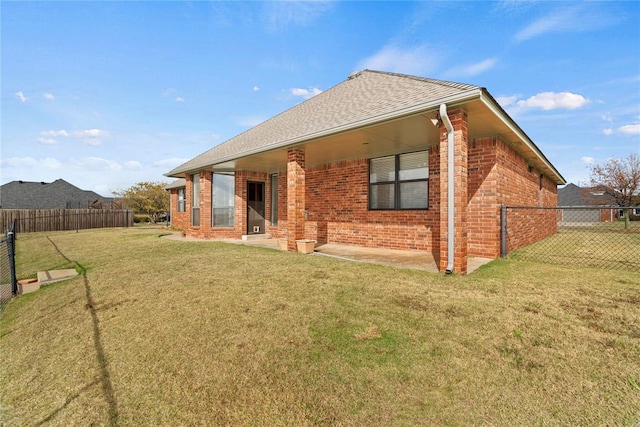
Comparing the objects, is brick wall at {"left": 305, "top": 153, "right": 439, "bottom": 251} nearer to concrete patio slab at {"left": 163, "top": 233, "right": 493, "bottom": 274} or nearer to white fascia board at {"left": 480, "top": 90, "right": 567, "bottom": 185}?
concrete patio slab at {"left": 163, "top": 233, "right": 493, "bottom": 274}

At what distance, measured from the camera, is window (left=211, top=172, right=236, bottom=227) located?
12000 mm

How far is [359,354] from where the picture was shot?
259 cm

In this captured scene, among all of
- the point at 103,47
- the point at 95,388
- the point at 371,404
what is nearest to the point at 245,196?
the point at 103,47

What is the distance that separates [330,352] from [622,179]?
30.9 metres

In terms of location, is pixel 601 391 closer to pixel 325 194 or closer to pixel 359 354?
pixel 359 354

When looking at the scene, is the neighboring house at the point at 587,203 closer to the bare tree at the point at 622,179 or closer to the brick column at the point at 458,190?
the bare tree at the point at 622,179

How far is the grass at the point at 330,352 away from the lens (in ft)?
6.45

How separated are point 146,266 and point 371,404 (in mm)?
6168

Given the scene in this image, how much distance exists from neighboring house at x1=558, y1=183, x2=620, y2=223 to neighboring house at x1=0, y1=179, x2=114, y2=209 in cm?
4735

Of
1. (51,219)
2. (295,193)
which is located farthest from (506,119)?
(51,219)

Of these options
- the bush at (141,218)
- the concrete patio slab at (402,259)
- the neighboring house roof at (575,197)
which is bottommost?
the concrete patio slab at (402,259)

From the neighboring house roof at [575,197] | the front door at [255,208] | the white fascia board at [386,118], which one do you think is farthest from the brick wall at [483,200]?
the neighboring house roof at [575,197]

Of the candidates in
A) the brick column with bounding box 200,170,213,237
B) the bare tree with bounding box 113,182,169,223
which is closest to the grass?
the brick column with bounding box 200,170,213,237

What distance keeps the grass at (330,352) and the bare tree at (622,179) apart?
2542cm
